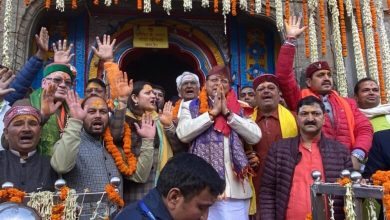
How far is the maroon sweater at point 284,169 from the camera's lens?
131 inches

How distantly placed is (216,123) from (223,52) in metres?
4.14

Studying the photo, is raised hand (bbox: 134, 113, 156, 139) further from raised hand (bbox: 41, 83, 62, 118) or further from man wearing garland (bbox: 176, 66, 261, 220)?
raised hand (bbox: 41, 83, 62, 118)

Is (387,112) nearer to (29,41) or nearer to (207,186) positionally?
(207,186)

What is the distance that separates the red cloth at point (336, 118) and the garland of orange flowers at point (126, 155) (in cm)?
144

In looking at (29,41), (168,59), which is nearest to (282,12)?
(168,59)

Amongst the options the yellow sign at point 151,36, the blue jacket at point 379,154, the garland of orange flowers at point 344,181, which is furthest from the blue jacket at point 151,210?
the yellow sign at point 151,36

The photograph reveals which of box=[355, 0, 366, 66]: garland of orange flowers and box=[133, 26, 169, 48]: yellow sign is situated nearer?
box=[355, 0, 366, 66]: garland of orange flowers

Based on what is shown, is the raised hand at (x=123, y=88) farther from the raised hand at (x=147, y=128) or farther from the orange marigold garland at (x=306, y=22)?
the orange marigold garland at (x=306, y=22)

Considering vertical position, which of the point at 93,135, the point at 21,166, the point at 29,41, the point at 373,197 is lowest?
the point at 373,197

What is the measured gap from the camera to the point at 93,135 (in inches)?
140

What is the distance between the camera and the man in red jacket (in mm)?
3887

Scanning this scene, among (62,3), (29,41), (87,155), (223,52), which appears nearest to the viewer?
(87,155)

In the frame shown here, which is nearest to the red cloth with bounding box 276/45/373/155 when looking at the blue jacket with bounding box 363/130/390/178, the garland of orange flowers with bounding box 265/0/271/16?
the blue jacket with bounding box 363/130/390/178

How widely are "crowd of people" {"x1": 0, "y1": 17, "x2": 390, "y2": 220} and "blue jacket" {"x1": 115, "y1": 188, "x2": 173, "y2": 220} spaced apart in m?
1.33
